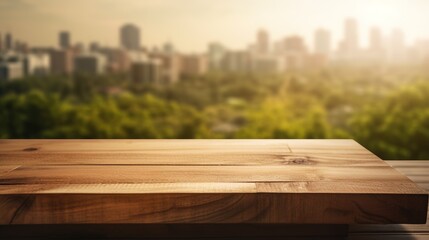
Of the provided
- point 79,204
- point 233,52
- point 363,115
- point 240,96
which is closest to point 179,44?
point 233,52

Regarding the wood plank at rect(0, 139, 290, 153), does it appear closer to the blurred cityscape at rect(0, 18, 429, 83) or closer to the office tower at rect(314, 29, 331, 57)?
the blurred cityscape at rect(0, 18, 429, 83)

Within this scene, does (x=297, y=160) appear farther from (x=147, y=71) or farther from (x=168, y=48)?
(x=147, y=71)

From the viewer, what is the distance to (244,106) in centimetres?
986

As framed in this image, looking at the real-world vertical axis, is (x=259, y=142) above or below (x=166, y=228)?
above

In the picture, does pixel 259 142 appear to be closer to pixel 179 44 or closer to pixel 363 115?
pixel 179 44

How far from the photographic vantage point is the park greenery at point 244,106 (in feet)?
30.7

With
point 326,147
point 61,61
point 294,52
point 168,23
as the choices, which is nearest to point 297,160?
point 326,147

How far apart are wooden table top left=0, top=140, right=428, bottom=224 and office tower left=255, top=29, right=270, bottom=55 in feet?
24.6

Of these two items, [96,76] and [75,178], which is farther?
[96,76]

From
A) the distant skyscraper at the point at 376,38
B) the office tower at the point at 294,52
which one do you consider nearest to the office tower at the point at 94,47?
the office tower at the point at 294,52

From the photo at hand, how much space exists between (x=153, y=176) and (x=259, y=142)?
1.93 feet

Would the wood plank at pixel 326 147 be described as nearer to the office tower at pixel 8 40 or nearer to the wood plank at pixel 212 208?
the wood plank at pixel 212 208

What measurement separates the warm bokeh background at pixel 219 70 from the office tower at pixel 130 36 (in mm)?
A: 18

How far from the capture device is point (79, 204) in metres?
1.08
